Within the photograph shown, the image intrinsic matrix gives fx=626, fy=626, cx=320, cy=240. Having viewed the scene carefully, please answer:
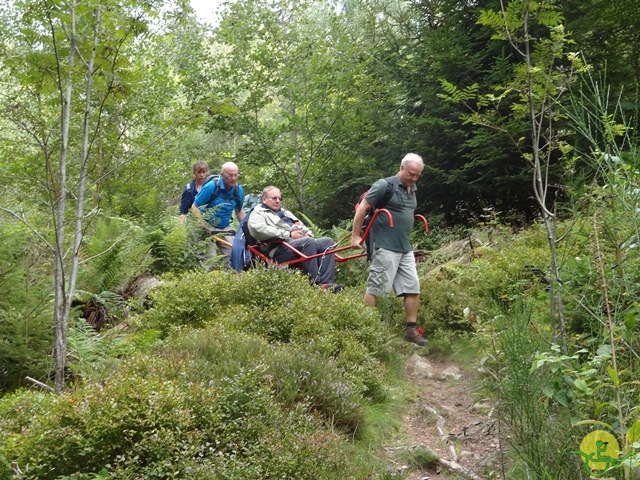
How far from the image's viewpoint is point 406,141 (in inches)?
422

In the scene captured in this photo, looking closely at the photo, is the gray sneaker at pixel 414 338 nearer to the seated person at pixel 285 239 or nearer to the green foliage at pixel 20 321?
the seated person at pixel 285 239

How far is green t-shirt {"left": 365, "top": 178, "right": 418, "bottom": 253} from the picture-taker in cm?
698

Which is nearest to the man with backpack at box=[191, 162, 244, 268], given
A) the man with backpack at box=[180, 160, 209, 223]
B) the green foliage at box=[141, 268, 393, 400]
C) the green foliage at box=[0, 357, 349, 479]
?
the man with backpack at box=[180, 160, 209, 223]

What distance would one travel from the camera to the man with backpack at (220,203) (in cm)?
916

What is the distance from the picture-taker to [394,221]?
705cm

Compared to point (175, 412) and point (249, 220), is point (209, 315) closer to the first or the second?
point (249, 220)

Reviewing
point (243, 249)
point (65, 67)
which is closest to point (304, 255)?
point (243, 249)

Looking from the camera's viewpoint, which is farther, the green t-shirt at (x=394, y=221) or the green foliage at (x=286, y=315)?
the green t-shirt at (x=394, y=221)

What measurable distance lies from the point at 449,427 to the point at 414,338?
2142 mm

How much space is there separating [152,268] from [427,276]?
3835 mm

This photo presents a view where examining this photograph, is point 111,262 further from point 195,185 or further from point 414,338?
point 414,338

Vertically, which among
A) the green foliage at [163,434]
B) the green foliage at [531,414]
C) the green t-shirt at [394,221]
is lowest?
the green foliage at [163,434]

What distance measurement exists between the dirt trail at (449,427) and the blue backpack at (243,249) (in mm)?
2689

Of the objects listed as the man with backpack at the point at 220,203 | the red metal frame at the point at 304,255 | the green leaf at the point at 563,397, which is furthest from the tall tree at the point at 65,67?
the man with backpack at the point at 220,203
